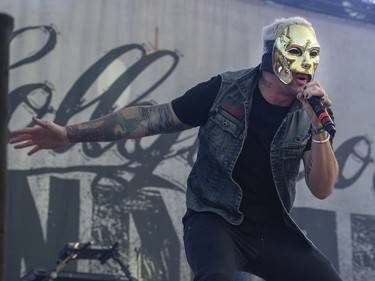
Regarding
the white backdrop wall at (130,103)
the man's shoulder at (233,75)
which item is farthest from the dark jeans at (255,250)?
the white backdrop wall at (130,103)

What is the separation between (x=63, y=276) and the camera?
20.6 feet

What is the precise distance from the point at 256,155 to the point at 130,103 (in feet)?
15.8

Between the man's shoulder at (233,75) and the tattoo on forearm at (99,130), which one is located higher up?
the man's shoulder at (233,75)

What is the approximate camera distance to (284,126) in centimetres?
304

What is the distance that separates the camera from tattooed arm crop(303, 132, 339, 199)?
286 cm

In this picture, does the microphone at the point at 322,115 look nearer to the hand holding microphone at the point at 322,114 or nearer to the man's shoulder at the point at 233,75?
the hand holding microphone at the point at 322,114

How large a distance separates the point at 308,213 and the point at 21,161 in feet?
11.0

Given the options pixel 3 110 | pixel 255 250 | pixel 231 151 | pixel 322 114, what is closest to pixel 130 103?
pixel 231 151

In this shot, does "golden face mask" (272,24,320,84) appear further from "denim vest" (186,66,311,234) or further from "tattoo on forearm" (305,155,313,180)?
"tattoo on forearm" (305,155,313,180)

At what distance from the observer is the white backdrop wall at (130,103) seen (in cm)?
707

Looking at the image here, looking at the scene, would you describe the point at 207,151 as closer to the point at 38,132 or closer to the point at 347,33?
the point at 38,132

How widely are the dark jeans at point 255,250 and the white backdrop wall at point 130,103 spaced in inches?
167

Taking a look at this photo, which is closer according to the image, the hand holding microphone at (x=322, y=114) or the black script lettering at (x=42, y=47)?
the hand holding microphone at (x=322, y=114)

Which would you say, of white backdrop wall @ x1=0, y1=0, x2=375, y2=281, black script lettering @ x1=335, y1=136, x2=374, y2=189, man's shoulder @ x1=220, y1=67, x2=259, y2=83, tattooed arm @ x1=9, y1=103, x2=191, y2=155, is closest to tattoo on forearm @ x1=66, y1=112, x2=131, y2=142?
tattooed arm @ x1=9, y1=103, x2=191, y2=155
